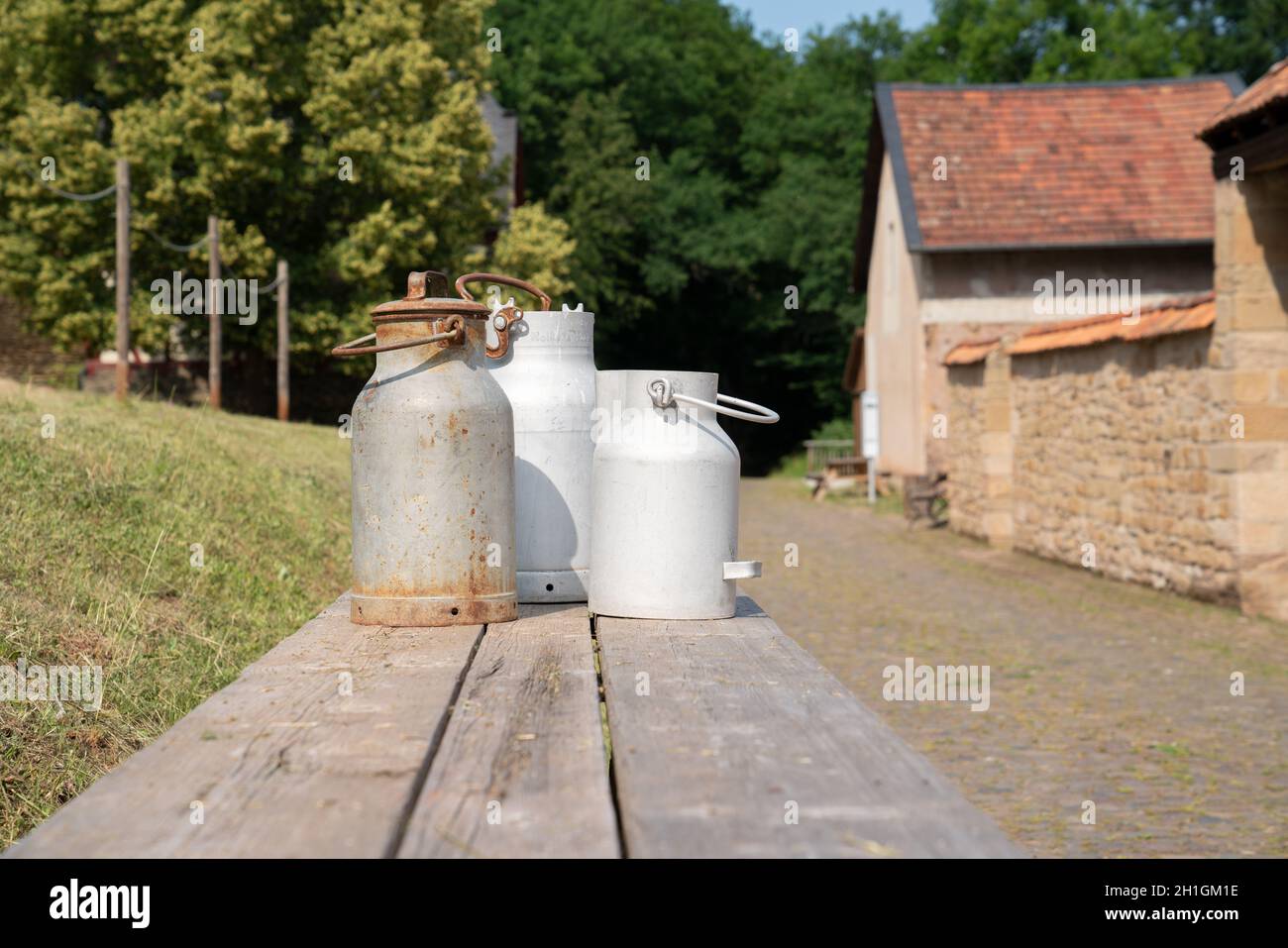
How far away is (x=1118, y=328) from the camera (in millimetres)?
11320

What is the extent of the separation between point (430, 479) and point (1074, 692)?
17.2 ft

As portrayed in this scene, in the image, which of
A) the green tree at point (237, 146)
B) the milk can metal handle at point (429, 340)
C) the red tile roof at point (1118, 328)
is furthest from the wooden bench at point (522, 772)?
the green tree at point (237, 146)

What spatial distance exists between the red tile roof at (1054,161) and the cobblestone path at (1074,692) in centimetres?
841

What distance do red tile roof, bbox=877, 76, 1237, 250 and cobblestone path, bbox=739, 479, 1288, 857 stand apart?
8.41 metres

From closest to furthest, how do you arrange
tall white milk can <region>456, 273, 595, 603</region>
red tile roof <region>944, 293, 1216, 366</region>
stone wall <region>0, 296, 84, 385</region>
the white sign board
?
tall white milk can <region>456, 273, 595, 603</region>, red tile roof <region>944, 293, 1216, 366</region>, the white sign board, stone wall <region>0, 296, 84, 385</region>

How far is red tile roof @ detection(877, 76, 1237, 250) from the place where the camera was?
801 inches

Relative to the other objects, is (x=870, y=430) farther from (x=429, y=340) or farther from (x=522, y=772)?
(x=522, y=772)

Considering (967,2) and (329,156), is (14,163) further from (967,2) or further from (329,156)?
(967,2)

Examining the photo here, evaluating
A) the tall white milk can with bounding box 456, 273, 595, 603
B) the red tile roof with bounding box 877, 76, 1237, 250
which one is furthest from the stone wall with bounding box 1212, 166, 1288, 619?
the red tile roof with bounding box 877, 76, 1237, 250

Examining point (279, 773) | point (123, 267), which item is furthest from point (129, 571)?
point (123, 267)

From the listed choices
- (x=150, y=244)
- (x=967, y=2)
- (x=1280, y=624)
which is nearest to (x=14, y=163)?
(x=150, y=244)

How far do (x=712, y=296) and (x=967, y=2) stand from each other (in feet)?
35.9

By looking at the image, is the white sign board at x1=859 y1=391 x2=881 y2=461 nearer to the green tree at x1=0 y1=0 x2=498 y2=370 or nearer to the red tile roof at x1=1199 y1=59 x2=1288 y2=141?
the green tree at x1=0 y1=0 x2=498 y2=370

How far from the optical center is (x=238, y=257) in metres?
21.2
